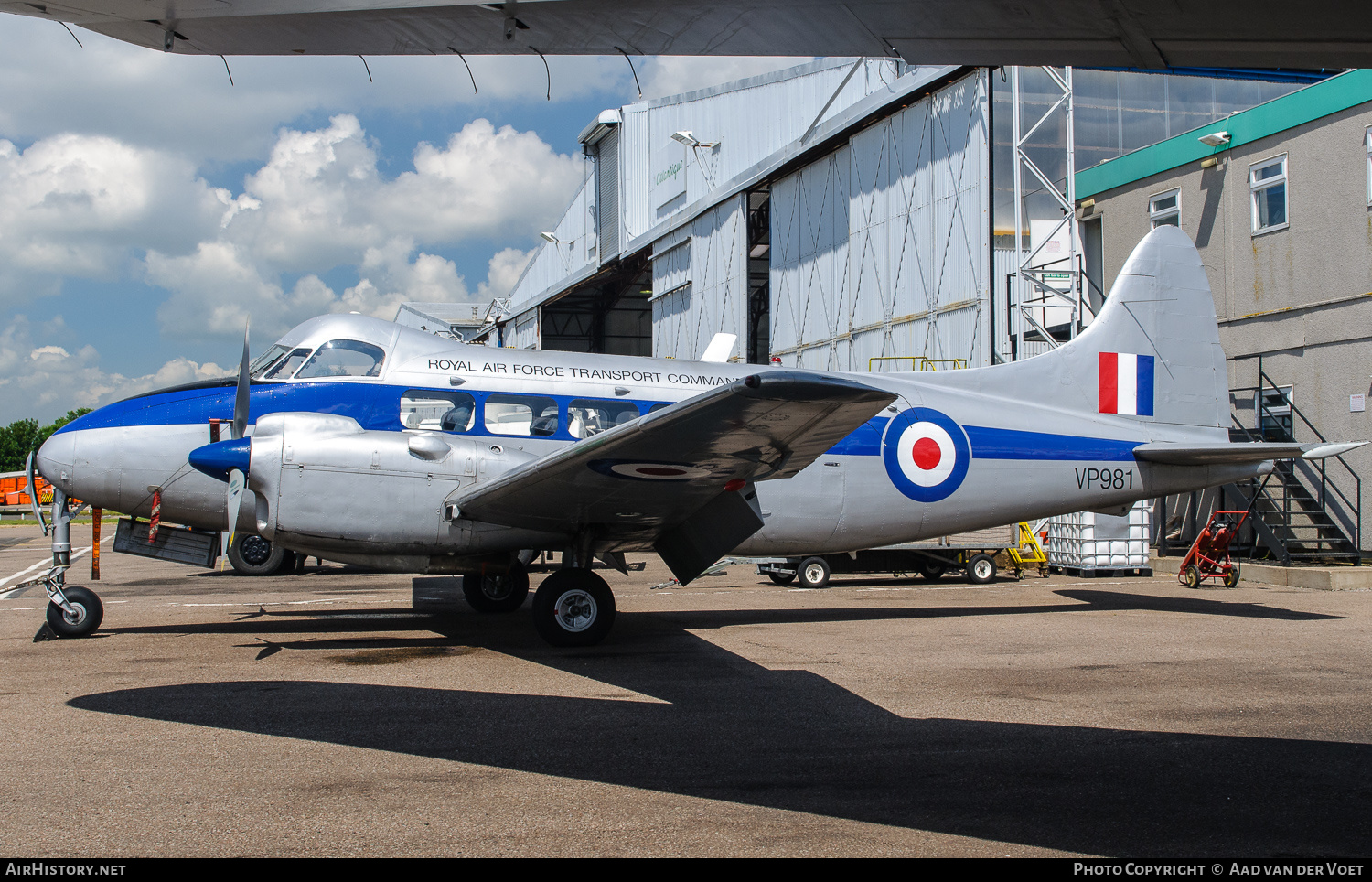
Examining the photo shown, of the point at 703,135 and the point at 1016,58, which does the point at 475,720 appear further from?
the point at 703,135

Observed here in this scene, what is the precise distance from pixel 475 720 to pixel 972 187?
17656 mm

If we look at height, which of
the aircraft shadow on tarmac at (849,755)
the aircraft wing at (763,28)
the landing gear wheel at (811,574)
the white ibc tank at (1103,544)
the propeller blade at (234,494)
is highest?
the aircraft wing at (763,28)

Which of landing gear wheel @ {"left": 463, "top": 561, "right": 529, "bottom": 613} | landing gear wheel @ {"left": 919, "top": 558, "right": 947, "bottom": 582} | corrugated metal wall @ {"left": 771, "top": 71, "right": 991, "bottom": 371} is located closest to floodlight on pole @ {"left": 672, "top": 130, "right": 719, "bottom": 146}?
corrugated metal wall @ {"left": 771, "top": 71, "right": 991, "bottom": 371}

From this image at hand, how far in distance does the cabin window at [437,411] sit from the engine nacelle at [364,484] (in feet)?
1.06

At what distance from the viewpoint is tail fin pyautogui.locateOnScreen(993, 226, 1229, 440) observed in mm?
11875

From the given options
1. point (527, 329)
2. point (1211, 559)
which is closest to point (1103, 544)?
point (1211, 559)

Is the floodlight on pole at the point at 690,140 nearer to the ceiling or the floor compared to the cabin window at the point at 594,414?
nearer to the ceiling

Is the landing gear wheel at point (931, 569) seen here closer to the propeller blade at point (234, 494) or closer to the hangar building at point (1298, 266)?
the hangar building at point (1298, 266)

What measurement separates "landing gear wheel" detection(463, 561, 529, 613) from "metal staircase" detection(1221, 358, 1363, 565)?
13803mm

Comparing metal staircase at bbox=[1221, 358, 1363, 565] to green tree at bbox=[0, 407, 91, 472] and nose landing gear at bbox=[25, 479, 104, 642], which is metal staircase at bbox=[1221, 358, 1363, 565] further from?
green tree at bbox=[0, 407, 91, 472]

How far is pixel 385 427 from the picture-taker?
9.32 m

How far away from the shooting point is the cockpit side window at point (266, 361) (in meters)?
9.65

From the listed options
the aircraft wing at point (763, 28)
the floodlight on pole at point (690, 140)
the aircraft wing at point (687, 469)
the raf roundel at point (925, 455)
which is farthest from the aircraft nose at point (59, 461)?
the floodlight on pole at point (690, 140)

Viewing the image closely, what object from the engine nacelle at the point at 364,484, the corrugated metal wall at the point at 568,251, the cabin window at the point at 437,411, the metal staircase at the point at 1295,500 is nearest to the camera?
the engine nacelle at the point at 364,484
